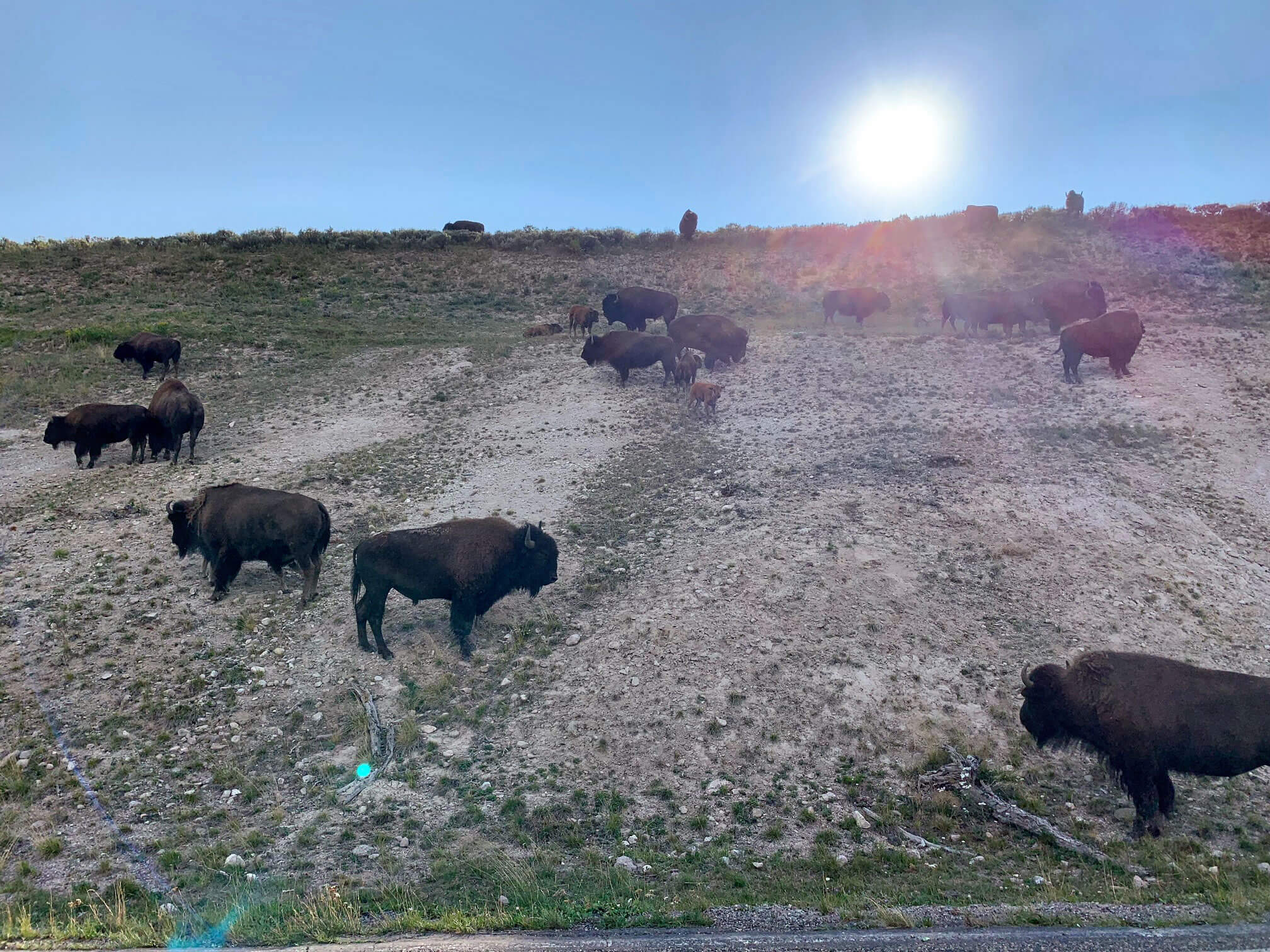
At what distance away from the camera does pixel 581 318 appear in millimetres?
28484

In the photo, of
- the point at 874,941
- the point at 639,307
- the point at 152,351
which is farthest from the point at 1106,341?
the point at 152,351

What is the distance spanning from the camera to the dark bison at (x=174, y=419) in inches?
708

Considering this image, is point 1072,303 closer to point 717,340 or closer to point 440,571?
point 717,340

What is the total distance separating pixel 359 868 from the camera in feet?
24.6

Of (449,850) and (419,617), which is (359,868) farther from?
(419,617)

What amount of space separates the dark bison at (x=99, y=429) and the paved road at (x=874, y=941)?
51.5 ft

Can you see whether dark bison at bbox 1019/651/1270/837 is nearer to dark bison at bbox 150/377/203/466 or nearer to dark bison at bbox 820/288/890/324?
dark bison at bbox 150/377/203/466

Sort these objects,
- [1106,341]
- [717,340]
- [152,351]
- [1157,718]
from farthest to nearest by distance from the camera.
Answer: [717,340]
[152,351]
[1106,341]
[1157,718]

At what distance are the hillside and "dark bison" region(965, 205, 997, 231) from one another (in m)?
15.7

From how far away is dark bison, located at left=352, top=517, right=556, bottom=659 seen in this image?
36.8ft

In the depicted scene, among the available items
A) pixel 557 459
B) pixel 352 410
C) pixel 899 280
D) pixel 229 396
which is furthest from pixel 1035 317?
pixel 229 396

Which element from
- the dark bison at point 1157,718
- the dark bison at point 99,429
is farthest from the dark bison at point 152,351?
the dark bison at point 1157,718

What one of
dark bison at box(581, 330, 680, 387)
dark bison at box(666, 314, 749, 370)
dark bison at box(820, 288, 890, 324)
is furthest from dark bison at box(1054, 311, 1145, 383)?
Answer: dark bison at box(581, 330, 680, 387)

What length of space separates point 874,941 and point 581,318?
24452mm
